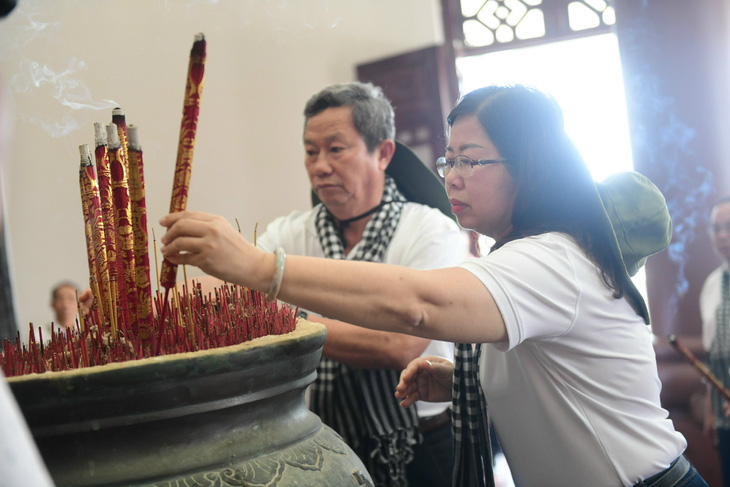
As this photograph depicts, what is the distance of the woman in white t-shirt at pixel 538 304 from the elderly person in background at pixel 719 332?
2.67m

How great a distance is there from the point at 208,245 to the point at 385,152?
1395mm

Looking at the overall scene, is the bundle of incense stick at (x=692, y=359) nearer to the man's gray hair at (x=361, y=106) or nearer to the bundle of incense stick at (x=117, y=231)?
the man's gray hair at (x=361, y=106)

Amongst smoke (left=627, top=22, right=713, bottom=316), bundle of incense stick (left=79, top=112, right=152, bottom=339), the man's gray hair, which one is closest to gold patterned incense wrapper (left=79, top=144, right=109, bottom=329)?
bundle of incense stick (left=79, top=112, right=152, bottom=339)

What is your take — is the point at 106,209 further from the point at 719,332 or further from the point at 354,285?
the point at 719,332

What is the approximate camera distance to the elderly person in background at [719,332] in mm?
3756

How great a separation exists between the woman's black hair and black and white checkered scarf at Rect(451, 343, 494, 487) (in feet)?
1.04

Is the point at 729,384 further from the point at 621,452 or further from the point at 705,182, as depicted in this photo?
the point at 621,452

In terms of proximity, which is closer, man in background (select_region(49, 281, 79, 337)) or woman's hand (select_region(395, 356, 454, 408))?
woman's hand (select_region(395, 356, 454, 408))

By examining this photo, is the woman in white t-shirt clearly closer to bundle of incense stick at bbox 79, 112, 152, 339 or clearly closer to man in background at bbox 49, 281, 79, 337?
bundle of incense stick at bbox 79, 112, 152, 339

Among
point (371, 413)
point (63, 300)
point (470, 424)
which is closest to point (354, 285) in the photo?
point (470, 424)

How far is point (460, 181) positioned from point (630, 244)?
39 centimetres

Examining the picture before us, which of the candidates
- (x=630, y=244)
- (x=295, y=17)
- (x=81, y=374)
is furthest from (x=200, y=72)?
(x=295, y=17)

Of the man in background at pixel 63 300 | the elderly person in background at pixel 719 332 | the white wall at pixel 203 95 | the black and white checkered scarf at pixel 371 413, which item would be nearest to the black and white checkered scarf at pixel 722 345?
the elderly person in background at pixel 719 332

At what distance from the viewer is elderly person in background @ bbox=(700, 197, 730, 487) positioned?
3756mm
